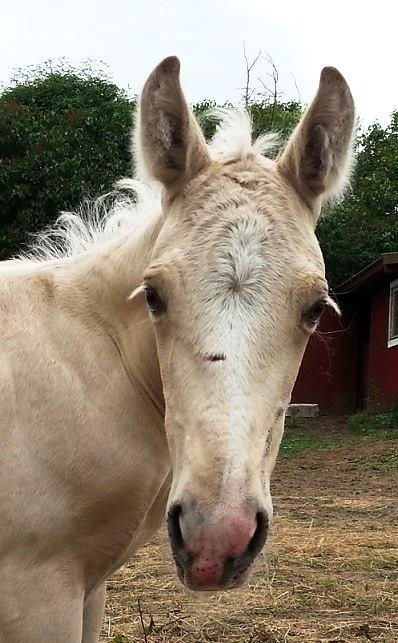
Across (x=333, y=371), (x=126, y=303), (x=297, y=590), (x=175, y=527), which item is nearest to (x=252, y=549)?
(x=175, y=527)

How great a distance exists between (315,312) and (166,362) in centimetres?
49

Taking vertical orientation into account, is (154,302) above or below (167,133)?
below

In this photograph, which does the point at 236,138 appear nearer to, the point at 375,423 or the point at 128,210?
the point at 128,210

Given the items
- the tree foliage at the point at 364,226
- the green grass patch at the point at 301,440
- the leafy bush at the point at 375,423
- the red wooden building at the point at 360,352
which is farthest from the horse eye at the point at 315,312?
the tree foliage at the point at 364,226

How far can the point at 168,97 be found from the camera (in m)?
2.56

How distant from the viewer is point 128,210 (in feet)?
11.1

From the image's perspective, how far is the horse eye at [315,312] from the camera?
2.35 metres

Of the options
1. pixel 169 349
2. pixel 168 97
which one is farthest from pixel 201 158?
pixel 169 349

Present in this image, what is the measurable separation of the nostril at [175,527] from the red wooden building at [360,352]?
15378 mm

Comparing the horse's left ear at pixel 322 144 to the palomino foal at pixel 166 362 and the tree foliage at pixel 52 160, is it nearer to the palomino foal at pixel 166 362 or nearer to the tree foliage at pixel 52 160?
the palomino foal at pixel 166 362

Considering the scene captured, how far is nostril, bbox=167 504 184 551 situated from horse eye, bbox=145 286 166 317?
2.06 ft

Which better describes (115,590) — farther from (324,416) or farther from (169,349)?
(324,416)

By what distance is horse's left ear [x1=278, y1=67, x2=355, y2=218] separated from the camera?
8.48 feet

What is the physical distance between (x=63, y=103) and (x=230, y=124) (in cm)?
1620
